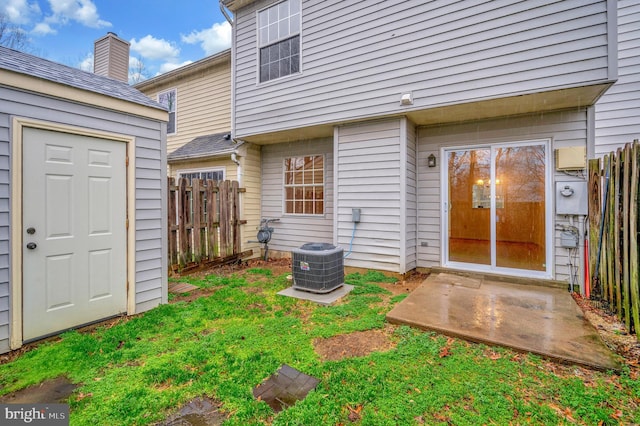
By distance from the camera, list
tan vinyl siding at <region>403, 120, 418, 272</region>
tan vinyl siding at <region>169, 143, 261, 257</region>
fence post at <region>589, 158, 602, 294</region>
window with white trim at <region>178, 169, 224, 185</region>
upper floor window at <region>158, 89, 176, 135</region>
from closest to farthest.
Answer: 1. fence post at <region>589, 158, 602, 294</region>
2. tan vinyl siding at <region>403, 120, 418, 272</region>
3. tan vinyl siding at <region>169, 143, 261, 257</region>
4. window with white trim at <region>178, 169, 224, 185</region>
5. upper floor window at <region>158, 89, 176, 135</region>

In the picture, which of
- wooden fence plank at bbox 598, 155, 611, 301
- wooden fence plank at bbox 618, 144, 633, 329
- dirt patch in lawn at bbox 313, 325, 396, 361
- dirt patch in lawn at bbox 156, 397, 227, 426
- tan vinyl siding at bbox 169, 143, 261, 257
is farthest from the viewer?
tan vinyl siding at bbox 169, 143, 261, 257

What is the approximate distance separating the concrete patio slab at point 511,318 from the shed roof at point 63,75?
423cm

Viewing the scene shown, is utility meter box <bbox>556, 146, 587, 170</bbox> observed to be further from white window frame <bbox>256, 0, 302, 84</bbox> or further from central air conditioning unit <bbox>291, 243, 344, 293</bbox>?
white window frame <bbox>256, 0, 302, 84</bbox>

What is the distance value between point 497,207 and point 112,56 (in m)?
9.59

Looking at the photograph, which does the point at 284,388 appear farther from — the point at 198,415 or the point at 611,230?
the point at 611,230

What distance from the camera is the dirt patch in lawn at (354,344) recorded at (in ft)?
8.82

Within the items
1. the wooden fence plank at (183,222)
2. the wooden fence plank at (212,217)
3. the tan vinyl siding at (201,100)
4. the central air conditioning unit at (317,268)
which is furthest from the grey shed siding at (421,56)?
the central air conditioning unit at (317,268)

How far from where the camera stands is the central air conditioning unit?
4.35 metres

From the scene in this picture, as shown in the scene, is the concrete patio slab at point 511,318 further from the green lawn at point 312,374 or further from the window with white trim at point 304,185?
the window with white trim at point 304,185

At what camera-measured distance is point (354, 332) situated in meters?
3.14

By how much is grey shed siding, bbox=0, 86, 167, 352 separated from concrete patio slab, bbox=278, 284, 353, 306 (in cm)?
179

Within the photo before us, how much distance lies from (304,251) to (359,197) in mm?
1862

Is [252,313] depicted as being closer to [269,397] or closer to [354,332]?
[354,332]

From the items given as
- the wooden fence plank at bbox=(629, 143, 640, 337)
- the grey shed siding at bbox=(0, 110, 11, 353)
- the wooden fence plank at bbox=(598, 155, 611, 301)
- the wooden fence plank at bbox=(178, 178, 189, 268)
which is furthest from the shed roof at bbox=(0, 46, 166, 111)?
the wooden fence plank at bbox=(598, 155, 611, 301)
